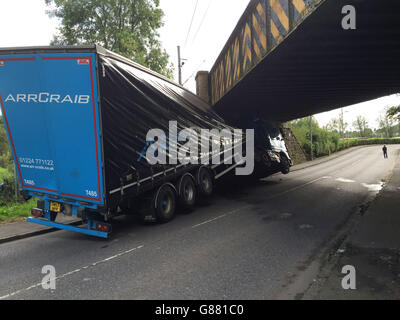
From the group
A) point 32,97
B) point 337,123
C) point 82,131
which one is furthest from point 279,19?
point 337,123

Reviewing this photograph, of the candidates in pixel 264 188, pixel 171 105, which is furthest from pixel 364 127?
pixel 171 105

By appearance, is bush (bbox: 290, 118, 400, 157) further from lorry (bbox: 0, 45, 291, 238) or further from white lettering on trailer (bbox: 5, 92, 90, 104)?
white lettering on trailer (bbox: 5, 92, 90, 104)

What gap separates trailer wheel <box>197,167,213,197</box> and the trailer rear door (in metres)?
4.24

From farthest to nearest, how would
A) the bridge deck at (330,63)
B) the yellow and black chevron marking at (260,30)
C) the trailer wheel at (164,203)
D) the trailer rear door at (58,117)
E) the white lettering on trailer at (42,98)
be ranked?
the yellow and black chevron marking at (260,30) < the trailer wheel at (164,203) < the bridge deck at (330,63) < the white lettering on trailer at (42,98) < the trailer rear door at (58,117)

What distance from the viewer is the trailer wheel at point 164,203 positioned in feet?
24.2

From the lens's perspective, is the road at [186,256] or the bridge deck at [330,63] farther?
the bridge deck at [330,63]

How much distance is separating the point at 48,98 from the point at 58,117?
0.42 meters

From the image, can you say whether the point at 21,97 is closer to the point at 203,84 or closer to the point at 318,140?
the point at 203,84

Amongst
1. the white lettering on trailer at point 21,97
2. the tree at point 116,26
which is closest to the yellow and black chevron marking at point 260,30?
the white lettering on trailer at point 21,97

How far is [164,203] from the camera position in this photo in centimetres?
773

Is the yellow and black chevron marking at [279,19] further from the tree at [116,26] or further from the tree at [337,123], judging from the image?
the tree at [337,123]

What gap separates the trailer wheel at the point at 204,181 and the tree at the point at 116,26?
1340 centimetres

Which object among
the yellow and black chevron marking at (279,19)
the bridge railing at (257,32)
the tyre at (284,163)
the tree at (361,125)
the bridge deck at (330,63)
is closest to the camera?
the bridge deck at (330,63)

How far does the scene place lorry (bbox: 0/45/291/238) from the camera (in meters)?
5.62
